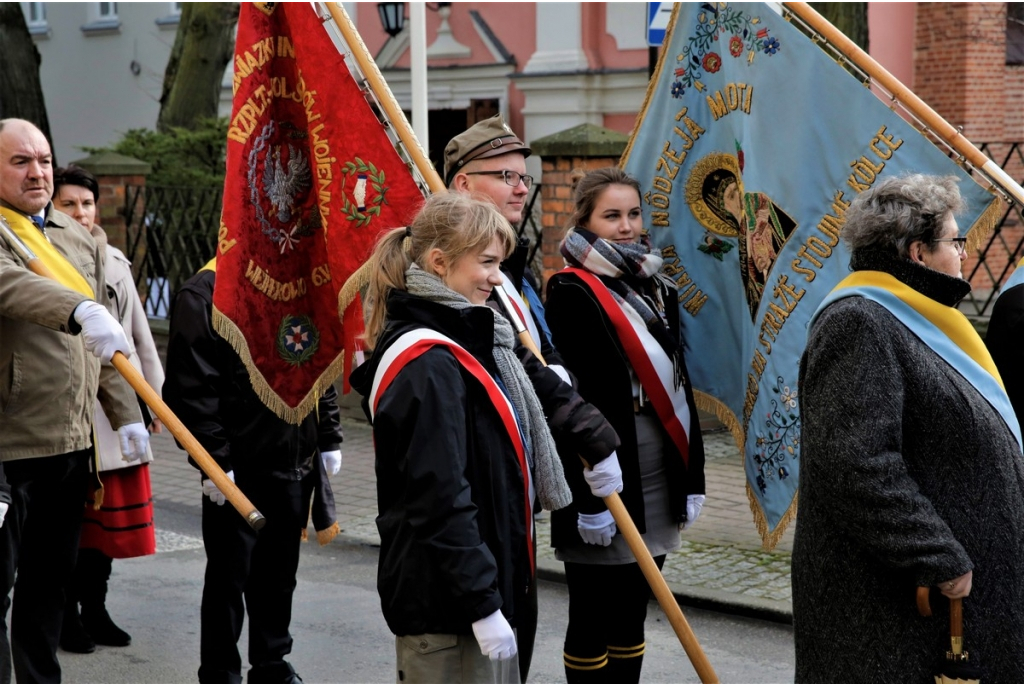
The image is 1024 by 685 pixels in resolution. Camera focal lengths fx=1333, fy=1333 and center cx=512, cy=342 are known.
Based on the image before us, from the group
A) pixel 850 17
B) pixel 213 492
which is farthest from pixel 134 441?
pixel 850 17

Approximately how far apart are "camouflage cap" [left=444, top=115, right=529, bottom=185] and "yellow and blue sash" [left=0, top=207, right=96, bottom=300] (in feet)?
4.66

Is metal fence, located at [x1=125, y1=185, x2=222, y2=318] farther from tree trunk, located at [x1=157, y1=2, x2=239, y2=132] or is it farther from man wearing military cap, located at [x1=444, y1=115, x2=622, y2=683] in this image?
man wearing military cap, located at [x1=444, y1=115, x2=622, y2=683]

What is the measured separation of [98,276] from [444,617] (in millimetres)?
2608

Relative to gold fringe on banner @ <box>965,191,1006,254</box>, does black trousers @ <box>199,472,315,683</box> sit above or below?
below

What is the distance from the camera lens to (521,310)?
3.94 m

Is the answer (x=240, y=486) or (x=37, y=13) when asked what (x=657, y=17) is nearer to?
(x=240, y=486)

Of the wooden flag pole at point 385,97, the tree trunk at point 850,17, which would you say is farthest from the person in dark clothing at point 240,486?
the tree trunk at point 850,17

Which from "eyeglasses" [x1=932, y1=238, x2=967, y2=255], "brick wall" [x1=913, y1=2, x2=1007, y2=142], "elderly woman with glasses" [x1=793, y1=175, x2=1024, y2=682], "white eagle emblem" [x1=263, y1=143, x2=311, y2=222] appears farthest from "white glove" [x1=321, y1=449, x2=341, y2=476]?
"brick wall" [x1=913, y1=2, x2=1007, y2=142]

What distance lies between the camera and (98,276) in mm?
5090

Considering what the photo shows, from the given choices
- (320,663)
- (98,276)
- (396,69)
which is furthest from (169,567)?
(396,69)

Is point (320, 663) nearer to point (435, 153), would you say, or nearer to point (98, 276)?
point (98, 276)

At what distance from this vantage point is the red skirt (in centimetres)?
563

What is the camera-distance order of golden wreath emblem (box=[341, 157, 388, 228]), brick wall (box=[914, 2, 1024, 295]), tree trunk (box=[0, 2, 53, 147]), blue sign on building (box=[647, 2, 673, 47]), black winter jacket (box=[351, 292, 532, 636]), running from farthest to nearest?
brick wall (box=[914, 2, 1024, 295]) < tree trunk (box=[0, 2, 53, 147]) < blue sign on building (box=[647, 2, 673, 47]) < golden wreath emblem (box=[341, 157, 388, 228]) < black winter jacket (box=[351, 292, 532, 636])

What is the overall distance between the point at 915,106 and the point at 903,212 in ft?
3.52
